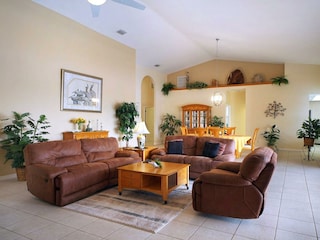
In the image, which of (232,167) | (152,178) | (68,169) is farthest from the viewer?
(152,178)

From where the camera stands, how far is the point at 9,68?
4.64 m

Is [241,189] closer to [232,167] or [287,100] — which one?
[232,167]

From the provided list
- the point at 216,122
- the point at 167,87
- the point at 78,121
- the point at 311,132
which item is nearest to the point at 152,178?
the point at 78,121

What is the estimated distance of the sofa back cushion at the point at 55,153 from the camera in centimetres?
352

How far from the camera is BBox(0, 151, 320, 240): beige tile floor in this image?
2373 millimetres

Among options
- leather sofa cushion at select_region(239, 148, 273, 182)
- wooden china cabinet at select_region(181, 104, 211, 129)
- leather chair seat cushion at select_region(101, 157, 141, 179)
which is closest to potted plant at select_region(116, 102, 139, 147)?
leather chair seat cushion at select_region(101, 157, 141, 179)

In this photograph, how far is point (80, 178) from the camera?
3338mm

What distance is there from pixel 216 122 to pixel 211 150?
5.16m

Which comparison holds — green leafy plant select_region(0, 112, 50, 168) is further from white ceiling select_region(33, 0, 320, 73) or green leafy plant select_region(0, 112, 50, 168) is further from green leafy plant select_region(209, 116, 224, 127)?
green leafy plant select_region(209, 116, 224, 127)

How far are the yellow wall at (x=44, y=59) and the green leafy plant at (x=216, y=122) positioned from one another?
474cm

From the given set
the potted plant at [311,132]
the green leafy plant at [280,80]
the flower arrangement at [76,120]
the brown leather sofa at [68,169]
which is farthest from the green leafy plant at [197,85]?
the brown leather sofa at [68,169]

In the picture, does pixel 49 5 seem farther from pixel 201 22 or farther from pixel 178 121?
pixel 178 121

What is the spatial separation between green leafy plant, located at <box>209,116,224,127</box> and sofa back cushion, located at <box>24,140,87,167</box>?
6.66m

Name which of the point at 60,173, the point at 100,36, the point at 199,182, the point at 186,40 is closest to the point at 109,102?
the point at 100,36
